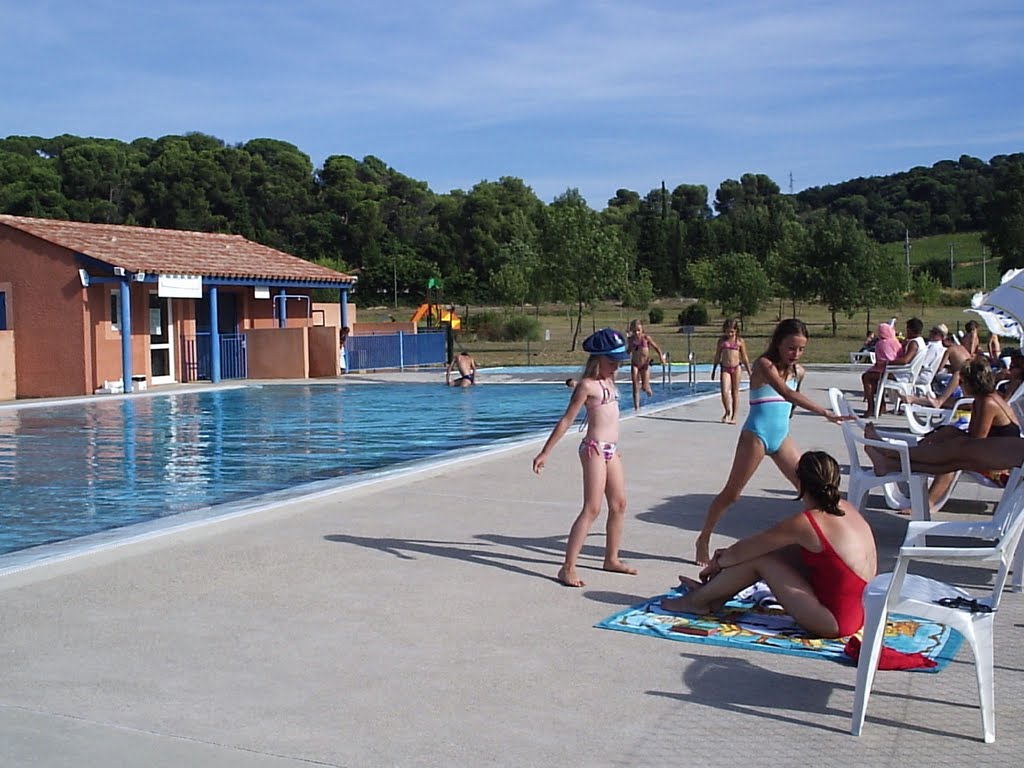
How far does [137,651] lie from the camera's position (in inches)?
211

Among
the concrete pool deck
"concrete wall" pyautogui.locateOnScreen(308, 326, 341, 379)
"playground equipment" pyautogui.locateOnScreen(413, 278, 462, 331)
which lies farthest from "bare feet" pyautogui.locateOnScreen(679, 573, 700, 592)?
"playground equipment" pyautogui.locateOnScreen(413, 278, 462, 331)

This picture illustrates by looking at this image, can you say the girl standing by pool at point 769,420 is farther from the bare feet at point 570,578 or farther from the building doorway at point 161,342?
the building doorway at point 161,342

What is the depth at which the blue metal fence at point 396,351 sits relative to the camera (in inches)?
1323

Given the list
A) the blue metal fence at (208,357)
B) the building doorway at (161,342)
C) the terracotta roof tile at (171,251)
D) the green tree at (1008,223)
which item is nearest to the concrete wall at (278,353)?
the blue metal fence at (208,357)

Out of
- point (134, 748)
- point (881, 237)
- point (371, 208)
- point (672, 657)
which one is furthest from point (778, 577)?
point (881, 237)

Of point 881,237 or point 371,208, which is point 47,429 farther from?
point 881,237

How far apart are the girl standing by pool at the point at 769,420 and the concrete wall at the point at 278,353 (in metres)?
24.4

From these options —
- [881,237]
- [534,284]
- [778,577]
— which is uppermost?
[881,237]

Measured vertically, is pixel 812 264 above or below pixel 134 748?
above

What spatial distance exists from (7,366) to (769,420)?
22608 millimetres

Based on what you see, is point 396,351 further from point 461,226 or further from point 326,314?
point 461,226

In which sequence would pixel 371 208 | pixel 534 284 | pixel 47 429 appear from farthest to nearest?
pixel 371 208 < pixel 534 284 < pixel 47 429

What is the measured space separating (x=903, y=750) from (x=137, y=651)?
3.38 metres

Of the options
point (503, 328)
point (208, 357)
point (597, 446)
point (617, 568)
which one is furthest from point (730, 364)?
point (503, 328)
